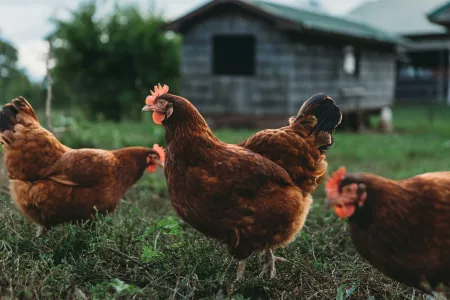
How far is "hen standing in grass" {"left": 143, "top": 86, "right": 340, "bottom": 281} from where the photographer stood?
3.34 metres

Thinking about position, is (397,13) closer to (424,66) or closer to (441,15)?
(424,66)

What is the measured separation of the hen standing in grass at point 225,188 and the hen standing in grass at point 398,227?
734mm

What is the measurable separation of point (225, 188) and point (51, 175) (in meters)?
1.46

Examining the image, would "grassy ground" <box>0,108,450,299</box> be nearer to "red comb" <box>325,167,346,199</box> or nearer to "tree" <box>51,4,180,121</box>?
"red comb" <box>325,167,346,199</box>

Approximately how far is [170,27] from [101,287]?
12.1 metres

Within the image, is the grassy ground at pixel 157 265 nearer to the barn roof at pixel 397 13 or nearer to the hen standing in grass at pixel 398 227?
the hen standing in grass at pixel 398 227

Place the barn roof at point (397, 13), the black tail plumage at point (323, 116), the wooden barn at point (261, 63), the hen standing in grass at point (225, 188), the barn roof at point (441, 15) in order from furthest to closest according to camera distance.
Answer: the barn roof at point (397, 13)
the barn roof at point (441, 15)
the wooden barn at point (261, 63)
the black tail plumage at point (323, 116)
the hen standing in grass at point (225, 188)

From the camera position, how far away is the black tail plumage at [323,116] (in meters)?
3.76

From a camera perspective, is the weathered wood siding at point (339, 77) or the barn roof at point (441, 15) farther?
the barn roof at point (441, 15)

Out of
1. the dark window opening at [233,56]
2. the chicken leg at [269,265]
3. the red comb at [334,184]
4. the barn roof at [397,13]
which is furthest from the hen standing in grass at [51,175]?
the barn roof at [397,13]

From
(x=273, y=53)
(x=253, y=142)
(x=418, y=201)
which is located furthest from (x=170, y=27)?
(x=418, y=201)

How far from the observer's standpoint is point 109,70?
2003 cm

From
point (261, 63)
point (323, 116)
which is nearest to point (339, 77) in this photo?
point (261, 63)

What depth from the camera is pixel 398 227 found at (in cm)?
275
